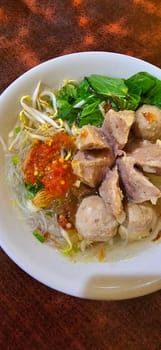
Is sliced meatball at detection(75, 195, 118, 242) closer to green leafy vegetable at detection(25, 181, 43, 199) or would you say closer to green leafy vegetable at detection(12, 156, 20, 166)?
green leafy vegetable at detection(25, 181, 43, 199)

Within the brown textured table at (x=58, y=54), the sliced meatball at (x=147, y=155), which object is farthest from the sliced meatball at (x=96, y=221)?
the brown textured table at (x=58, y=54)

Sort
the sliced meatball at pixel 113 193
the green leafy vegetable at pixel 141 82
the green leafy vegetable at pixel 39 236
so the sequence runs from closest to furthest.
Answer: the sliced meatball at pixel 113 193
the green leafy vegetable at pixel 39 236
the green leafy vegetable at pixel 141 82

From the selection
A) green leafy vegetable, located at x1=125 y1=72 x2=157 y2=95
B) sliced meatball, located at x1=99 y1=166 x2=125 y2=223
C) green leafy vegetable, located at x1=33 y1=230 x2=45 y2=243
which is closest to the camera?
sliced meatball, located at x1=99 y1=166 x2=125 y2=223

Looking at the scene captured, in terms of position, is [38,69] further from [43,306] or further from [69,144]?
[43,306]

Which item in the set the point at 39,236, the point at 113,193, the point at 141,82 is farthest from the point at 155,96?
the point at 39,236

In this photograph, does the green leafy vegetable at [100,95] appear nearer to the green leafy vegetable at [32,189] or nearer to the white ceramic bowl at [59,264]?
the white ceramic bowl at [59,264]

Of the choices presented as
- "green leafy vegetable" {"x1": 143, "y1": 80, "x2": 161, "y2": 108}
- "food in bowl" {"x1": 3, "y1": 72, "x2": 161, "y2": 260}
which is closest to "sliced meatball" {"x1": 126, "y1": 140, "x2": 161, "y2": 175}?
"food in bowl" {"x1": 3, "y1": 72, "x2": 161, "y2": 260}

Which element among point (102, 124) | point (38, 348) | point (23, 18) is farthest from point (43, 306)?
point (23, 18)
